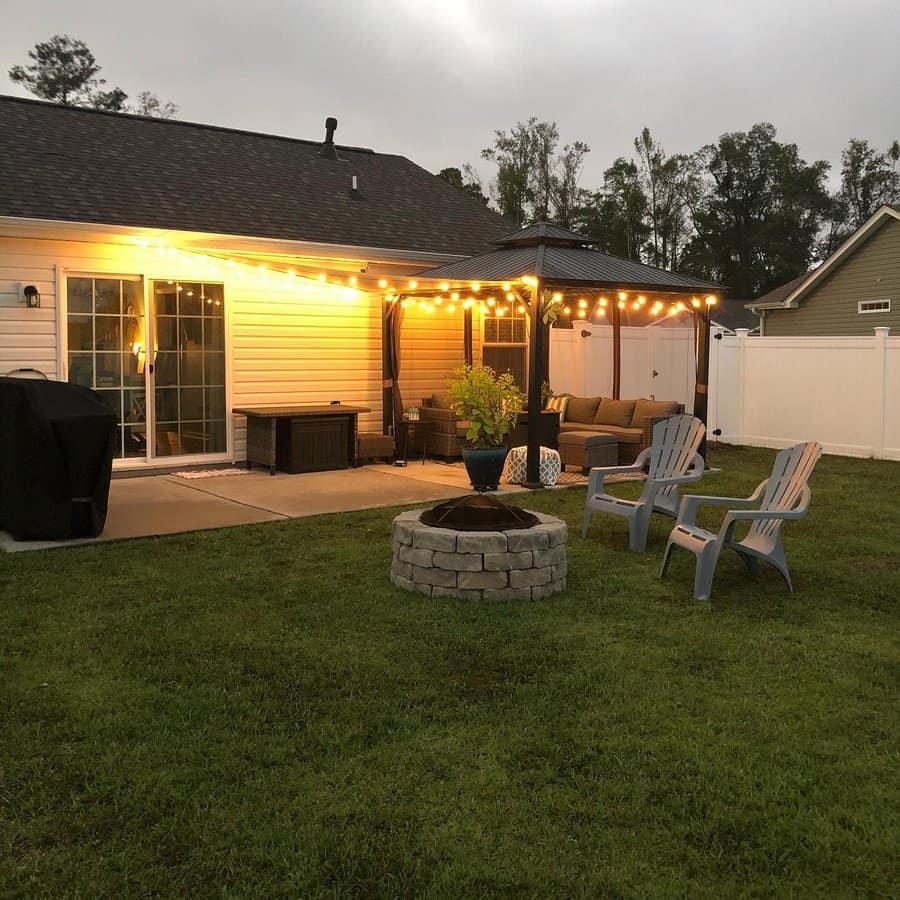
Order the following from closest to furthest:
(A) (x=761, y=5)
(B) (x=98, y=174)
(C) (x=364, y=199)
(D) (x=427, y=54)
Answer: (B) (x=98, y=174) < (C) (x=364, y=199) < (A) (x=761, y=5) < (D) (x=427, y=54)

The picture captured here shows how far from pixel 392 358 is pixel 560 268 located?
7.95ft

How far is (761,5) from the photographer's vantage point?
20922 mm

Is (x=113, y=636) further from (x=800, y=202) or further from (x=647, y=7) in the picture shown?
(x=800, y=202)

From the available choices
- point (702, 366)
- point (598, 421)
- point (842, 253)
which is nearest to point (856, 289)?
point (842, 253)

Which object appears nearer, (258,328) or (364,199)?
(258,328)

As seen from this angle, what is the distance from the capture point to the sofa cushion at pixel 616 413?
424 inches

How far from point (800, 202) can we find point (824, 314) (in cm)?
2661

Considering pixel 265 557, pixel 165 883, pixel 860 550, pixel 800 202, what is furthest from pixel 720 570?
pixel 800 202

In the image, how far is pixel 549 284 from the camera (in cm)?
918

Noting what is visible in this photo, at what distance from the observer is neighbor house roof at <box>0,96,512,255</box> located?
9648 millimetres

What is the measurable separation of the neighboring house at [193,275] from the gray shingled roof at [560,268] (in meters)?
1.02

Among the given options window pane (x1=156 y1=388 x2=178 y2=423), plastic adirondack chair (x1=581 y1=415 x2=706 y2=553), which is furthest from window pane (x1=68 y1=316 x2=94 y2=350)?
plastic adirondack chair (x1=581 y1=415 x2=706 y2=553)

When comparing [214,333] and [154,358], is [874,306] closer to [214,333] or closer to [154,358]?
[214,333]

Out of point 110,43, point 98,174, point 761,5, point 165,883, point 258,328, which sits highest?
point 110,43
